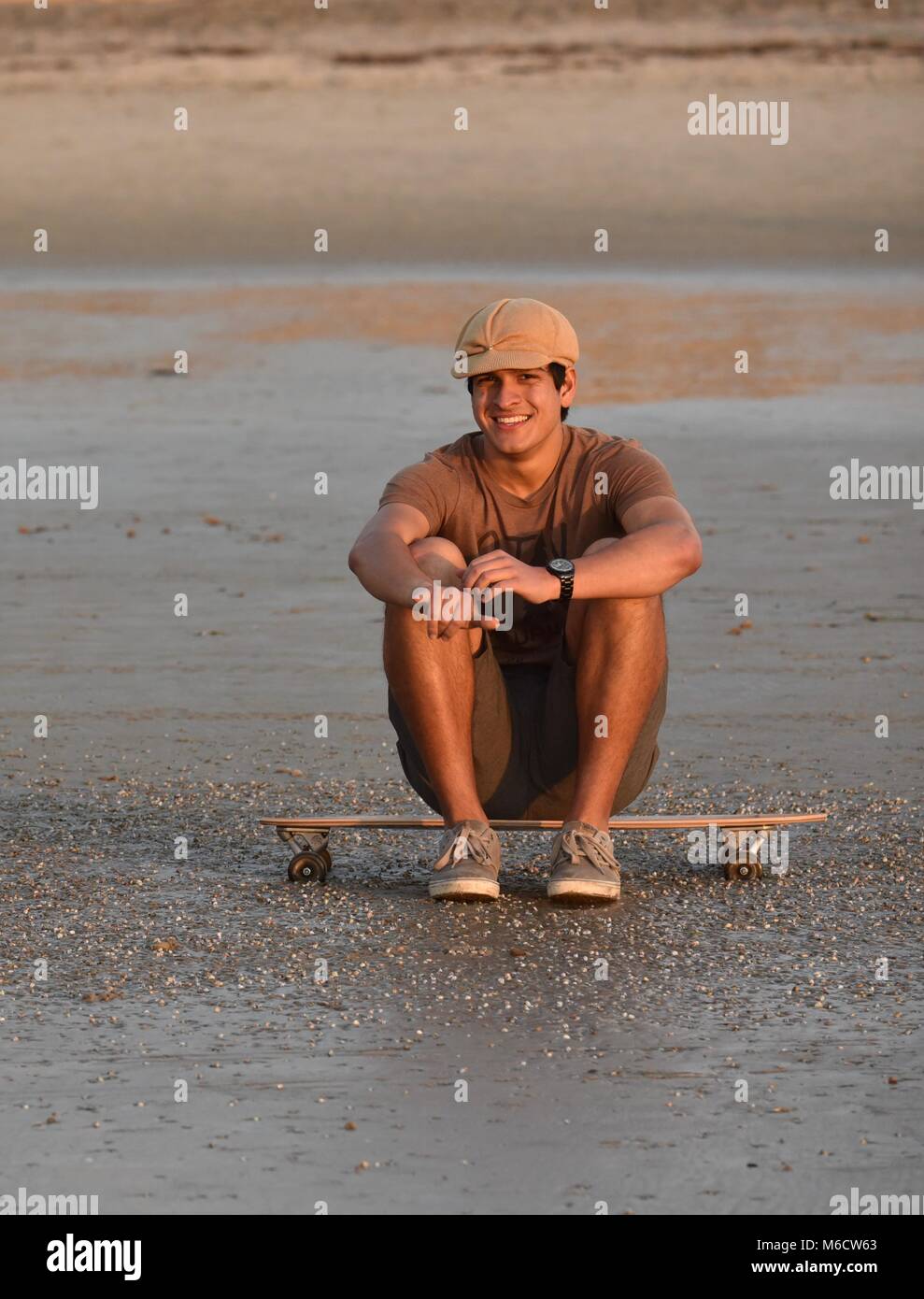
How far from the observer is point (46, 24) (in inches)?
1578

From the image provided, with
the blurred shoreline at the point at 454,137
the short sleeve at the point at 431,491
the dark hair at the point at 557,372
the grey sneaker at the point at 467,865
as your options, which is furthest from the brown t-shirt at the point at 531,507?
the blurred shoreline at the point at 454,137

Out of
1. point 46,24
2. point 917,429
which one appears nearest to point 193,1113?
point 917,429

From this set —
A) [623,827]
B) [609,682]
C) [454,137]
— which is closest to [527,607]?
[609,682]

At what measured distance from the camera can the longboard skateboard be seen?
5.55 metres

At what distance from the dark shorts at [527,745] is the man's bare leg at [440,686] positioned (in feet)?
0.25

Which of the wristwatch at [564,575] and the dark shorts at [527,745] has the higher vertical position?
the wristwatch at [564,575]

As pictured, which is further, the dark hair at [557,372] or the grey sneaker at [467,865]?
the dark hair at [557,372]

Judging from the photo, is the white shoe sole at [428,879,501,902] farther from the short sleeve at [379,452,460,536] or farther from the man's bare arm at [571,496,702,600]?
the short sleeve at [379,452,460,536]

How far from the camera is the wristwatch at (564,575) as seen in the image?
5.20 m

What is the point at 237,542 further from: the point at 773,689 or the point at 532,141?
the point at 532,141

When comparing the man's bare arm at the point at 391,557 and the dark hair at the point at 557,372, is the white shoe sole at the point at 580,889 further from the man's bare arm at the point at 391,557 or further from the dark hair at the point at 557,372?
the dark hair at the point at 557,372

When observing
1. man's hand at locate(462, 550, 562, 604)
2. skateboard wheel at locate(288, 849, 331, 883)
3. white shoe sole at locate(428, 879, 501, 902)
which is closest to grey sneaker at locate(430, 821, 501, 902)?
white shoe sole at locate(428, 879, 501, 902)

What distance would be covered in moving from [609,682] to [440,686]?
0.39m

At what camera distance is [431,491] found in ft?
18.3
